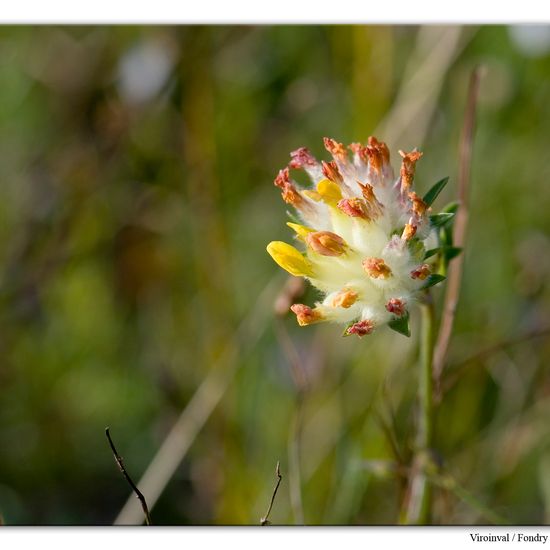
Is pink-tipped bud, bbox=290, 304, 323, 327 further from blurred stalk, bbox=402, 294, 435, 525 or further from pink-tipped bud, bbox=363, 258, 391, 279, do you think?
blurred stalk, bbox=402, 294, 435, 525

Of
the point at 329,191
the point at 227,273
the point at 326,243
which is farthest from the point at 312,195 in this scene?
the point at 227,273

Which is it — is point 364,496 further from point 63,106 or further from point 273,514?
point 63,106

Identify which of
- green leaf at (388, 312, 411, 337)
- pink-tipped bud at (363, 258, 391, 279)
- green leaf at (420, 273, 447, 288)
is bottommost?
green leaf at (388, 312, 411, 337)

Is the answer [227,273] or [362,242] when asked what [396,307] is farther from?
[227,273]

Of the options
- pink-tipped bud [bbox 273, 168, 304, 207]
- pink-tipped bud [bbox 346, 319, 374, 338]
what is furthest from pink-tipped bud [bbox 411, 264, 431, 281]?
pink-tipped bud [bbox 273, 168, 304, 207]

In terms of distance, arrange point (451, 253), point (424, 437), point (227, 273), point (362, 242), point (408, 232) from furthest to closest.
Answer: point (227, 273) < point (424, 437) < point (451, 253) < point (362, 242) < point (408, 232)

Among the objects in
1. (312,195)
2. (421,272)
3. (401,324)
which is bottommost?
(401,324)

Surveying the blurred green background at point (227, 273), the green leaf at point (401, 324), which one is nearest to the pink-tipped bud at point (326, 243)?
the green leaf at point (401, 324)

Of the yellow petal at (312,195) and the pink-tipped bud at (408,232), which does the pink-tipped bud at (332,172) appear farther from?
the pink-tipped bud at (408,232)
